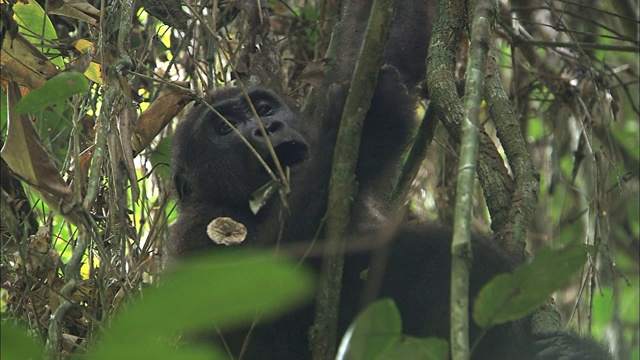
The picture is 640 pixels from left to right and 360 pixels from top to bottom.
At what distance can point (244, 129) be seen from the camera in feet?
14.2

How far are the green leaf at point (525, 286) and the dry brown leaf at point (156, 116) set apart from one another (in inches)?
92.8

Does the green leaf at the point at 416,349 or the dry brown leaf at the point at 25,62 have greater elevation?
the dry brown leaf at the point at 25,62

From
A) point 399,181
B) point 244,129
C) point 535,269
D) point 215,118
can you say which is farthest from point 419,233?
point 535,269

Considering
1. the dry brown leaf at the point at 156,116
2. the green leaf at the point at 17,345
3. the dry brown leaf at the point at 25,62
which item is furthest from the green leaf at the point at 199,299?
the dry brown leaf at the point at 156,116

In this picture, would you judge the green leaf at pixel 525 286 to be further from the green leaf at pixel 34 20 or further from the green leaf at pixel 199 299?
the green leaf at pixel 34 20

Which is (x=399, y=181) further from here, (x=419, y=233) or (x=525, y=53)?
(x=525, y=53)

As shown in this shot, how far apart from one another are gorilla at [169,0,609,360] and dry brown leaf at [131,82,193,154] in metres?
0.19

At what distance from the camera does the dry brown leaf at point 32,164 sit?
2.71m

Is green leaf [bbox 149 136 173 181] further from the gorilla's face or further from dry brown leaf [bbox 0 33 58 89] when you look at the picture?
dry brown leaf [bbox 0 33 58 89]

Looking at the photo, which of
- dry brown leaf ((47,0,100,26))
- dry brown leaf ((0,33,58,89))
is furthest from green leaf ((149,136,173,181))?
dry brown leaf ((0,33,58,89))

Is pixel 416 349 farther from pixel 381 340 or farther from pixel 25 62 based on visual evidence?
pixel 25 62

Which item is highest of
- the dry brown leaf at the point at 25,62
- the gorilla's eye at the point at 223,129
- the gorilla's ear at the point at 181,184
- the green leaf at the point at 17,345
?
the gorilla's eye at the point at 223,129

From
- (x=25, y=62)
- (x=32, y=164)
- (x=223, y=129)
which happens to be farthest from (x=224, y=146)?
(x=32, y=164)

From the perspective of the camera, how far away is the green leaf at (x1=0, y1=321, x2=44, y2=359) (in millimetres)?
1228
